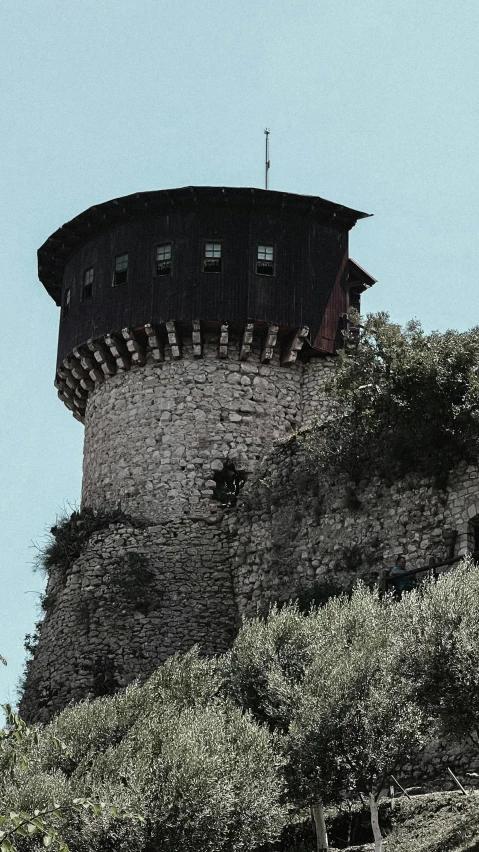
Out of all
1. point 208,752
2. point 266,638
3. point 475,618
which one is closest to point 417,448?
point 266,638

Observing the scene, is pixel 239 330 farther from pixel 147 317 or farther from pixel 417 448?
pixel 417 448

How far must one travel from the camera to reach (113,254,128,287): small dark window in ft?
106

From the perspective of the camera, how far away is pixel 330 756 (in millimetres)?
18516

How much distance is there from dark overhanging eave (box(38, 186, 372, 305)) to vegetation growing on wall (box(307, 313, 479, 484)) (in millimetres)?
5744

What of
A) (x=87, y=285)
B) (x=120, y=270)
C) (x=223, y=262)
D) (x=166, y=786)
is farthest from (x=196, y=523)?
(x=166, y=786)

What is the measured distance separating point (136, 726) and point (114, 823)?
2.77m

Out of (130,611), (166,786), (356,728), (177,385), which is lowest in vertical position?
(166,786)

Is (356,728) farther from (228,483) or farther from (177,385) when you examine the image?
(177,385)

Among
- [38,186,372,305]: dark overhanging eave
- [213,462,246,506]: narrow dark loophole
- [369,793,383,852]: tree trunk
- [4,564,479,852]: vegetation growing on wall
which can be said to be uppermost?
[38,186,372,305]: dark overhanging eave

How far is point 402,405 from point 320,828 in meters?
8.69

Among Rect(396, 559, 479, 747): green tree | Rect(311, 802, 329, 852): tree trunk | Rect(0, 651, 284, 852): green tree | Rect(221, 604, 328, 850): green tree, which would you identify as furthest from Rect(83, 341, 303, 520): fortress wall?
Rect(396, 559, 479, 747): green tree

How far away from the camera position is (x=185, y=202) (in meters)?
31.8

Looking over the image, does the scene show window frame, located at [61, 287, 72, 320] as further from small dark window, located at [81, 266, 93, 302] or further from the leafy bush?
the leafy bush

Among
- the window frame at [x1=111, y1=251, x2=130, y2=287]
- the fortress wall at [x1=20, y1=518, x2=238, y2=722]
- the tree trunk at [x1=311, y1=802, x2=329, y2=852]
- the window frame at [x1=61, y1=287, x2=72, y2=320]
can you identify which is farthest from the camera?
the window frame at [x1=61, y1=287, x2=72, y2=320]
